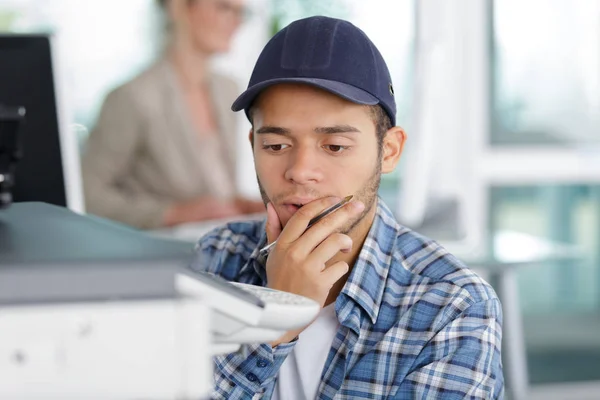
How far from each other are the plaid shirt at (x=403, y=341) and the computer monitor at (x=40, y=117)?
29 cm

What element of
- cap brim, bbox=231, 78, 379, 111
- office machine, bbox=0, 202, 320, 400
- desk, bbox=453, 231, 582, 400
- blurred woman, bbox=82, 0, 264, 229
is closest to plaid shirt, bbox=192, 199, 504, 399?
cap brim, bbox=231, 78, 379, 111

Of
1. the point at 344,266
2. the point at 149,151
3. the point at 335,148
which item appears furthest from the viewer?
the point at 149,151

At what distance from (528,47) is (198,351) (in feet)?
10.6

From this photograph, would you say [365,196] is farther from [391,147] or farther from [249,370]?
[249,370]

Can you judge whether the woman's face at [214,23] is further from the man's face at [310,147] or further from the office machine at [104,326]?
the office machine at [104,326]

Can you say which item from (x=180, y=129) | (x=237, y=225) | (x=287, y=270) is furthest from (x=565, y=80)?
(x=287, y=270)

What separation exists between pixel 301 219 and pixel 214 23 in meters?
2.26

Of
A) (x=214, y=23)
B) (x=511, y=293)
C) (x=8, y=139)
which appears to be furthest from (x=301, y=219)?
(x=214, y=23)

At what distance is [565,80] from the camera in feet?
12.2

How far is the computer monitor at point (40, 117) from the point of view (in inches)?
48.7

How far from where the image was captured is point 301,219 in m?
1.15

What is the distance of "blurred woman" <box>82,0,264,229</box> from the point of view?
3.18 meters

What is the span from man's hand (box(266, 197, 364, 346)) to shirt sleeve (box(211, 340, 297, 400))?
0.02 m

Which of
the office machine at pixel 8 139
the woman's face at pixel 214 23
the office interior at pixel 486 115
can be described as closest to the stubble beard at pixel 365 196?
the office machine at pixel 8 139
